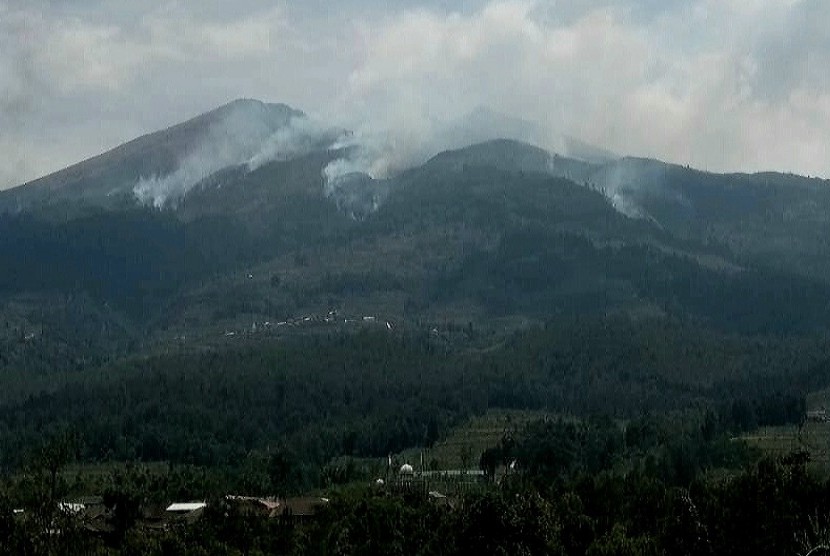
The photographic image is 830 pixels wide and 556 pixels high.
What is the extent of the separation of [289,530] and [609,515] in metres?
21.8

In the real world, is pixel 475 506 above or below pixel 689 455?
above

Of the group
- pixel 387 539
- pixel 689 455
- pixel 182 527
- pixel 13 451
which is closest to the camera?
pixel 387 539

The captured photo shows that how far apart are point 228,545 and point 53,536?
16.5 meters

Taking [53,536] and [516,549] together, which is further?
[53,536]

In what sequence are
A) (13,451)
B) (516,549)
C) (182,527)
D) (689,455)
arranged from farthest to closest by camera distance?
1. (13,451)
2. (689,455)
3. (182,527)
4. (516,549)

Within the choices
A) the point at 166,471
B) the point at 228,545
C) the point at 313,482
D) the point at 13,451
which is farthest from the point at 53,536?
the point at 13,451

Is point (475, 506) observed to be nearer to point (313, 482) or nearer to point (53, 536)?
point (53, 536)

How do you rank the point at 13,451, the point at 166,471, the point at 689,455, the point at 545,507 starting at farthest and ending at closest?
the point at 13,451
the point at 166,471
the point at 689,455
the point at 545,507

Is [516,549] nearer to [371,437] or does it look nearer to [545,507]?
[545,507]

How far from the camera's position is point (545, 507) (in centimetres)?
7425

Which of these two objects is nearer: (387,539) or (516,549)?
(516,549)

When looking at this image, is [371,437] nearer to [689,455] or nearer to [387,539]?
[689,455]

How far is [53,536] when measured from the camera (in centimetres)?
7675

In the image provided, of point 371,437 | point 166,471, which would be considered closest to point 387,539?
point 166,471
